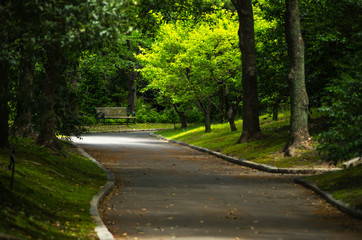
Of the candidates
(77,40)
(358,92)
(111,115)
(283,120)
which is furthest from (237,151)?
(111,115)

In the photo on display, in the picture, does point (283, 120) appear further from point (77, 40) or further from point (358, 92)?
point (77, 40)

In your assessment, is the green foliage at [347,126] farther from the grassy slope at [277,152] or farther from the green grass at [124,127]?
the green grass at [124,127]

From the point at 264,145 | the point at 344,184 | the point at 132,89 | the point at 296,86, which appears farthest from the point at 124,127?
the point at 344,184

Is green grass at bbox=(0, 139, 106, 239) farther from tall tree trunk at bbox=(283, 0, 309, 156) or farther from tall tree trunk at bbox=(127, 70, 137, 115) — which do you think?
tall tree trunk at bbox=(127, 70, 137, 115)

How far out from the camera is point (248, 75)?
28484 millimetres

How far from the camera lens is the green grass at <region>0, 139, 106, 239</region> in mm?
8734

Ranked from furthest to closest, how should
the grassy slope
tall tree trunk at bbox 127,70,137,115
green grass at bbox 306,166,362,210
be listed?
tall tree trunk at bbox 127,70,137,115 → the grassy slope → green grass at bbox 306,166,362,210

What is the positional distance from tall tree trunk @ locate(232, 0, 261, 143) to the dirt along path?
26.3 ft

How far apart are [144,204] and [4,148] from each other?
15.9 feet

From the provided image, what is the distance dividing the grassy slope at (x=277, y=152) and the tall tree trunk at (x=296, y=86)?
569mm

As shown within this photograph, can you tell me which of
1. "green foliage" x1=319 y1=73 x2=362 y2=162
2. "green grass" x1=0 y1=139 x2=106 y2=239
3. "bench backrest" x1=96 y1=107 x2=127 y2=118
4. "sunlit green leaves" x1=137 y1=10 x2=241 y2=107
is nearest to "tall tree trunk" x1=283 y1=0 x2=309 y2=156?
"green grass" x1=0 y1=139 x2=106 y2=239

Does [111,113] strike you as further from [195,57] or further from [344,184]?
[344,184]

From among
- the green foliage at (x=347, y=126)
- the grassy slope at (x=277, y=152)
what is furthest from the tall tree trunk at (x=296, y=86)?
the green foliage at (x=347, y=126)

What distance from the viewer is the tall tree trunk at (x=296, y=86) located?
2252 cm
